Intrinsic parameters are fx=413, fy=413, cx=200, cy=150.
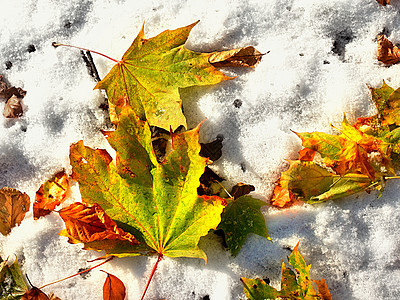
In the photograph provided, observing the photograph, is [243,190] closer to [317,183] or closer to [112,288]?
[317,183]

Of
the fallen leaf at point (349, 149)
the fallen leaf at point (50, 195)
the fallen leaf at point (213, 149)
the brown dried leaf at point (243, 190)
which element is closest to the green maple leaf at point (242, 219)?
the brown dried leaf at point (243, 190)

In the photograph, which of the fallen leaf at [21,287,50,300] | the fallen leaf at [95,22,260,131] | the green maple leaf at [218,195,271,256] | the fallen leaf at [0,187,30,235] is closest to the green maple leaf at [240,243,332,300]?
the green maple leaf at [218,195,271,256]

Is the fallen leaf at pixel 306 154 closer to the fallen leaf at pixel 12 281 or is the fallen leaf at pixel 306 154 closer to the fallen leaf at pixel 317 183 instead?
the fallen leaf at pixel 317 183

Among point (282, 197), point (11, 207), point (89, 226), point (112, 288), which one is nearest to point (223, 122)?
point (282, 197)

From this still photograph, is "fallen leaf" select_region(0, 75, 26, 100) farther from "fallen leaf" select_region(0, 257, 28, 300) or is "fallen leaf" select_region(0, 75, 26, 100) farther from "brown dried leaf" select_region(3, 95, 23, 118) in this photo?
"fallen leaf" select_region(0, 257, 28, 300)

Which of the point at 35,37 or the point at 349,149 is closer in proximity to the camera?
the point at 349,149

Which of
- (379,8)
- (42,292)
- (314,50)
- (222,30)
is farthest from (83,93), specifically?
(379,8)

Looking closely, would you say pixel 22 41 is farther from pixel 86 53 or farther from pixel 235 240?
pixel 235 240
